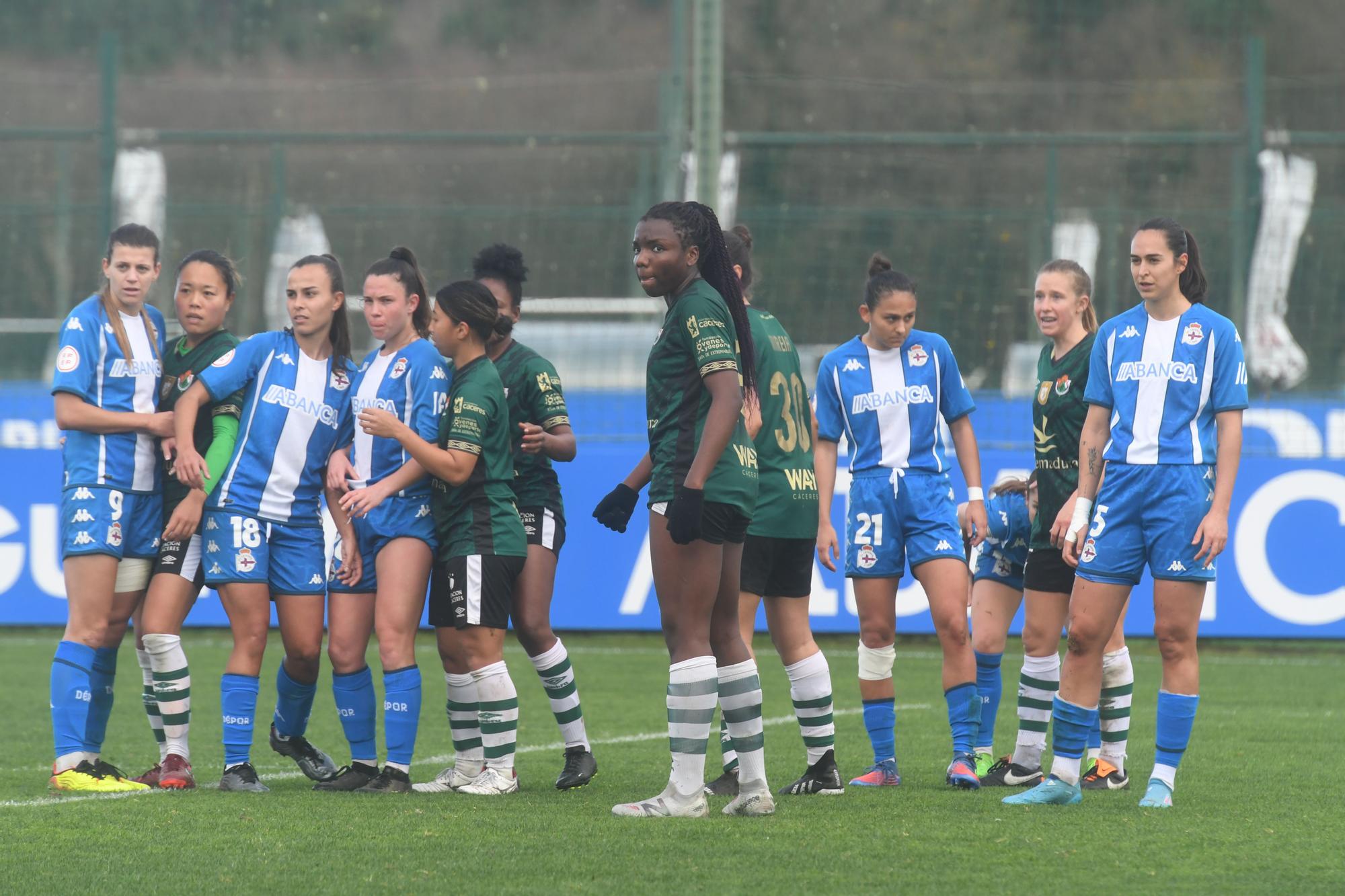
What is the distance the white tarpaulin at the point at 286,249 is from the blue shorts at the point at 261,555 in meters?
8.28

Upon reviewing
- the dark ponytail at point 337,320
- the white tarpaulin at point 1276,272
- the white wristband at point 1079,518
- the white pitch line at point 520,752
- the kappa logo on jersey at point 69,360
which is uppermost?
the white tarpaulin at point 1276,272

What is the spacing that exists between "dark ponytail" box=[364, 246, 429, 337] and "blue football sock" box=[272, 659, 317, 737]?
134 cm

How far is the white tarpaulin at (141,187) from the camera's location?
14109mm

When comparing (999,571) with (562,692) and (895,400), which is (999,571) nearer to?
(895,400)

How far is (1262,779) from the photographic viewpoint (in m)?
6.39

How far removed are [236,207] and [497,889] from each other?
1131 centimetres

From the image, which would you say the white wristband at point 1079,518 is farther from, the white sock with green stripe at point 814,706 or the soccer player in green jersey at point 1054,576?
the white sock with green stripe at point 814,706

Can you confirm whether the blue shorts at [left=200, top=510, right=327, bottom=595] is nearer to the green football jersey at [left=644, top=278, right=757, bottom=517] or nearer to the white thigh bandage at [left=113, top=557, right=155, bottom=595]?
the white thigh bandage at [left=113, top=557, right=155, bottom=595]

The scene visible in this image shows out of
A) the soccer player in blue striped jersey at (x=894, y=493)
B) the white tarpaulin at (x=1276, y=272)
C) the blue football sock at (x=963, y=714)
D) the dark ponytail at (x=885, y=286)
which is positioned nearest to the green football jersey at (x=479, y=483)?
the soccer player in blue striped jersey at (x=894, y=493)

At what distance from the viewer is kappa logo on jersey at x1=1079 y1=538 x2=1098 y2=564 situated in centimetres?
559

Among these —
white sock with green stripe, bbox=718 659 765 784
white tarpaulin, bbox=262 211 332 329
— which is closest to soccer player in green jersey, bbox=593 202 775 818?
white sock with green stripe, bbox=718 659 765 784

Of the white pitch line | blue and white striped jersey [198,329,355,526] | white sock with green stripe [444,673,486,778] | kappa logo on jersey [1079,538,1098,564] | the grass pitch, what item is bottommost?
the white pitch line

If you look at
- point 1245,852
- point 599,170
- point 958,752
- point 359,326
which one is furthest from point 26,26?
point 1245,852

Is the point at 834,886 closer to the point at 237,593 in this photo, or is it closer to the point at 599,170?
the point at 237,593
